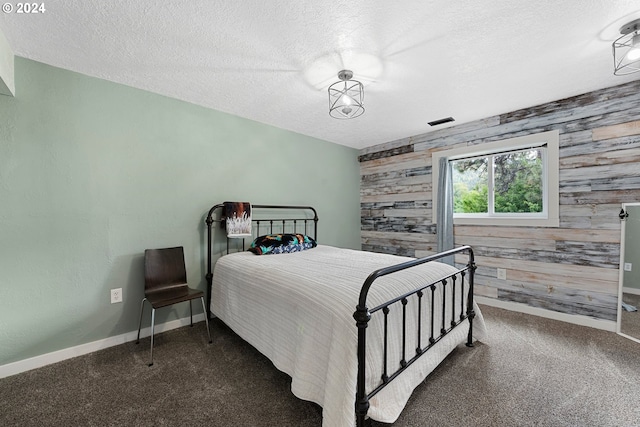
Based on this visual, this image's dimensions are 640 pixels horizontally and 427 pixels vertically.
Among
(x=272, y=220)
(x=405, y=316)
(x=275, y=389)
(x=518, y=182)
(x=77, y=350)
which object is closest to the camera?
(x=405, y=316)

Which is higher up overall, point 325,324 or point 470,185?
point 470,185

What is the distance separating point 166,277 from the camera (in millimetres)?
2438

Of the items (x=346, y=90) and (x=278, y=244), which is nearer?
(x=346, y=90)

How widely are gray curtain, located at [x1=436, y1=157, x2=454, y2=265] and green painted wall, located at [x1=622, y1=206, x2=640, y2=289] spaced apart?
4.88 feet

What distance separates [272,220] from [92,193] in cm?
177

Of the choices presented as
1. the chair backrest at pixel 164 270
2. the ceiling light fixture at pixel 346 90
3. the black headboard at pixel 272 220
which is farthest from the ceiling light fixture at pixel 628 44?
the chair backrest at pixel 164 270

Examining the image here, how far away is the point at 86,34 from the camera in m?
1.68

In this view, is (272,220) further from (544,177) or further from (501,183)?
(544,177)

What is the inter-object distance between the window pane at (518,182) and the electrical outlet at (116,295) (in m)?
4.12

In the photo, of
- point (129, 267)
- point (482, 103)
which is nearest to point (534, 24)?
point (482, 103)

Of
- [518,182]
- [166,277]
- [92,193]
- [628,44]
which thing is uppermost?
[628,44]

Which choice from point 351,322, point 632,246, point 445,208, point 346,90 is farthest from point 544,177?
point 351,322

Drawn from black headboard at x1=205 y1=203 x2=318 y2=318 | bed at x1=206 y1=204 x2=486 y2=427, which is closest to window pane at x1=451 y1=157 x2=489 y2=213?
bed at x1=206 y1=204 x2=486 y2=427

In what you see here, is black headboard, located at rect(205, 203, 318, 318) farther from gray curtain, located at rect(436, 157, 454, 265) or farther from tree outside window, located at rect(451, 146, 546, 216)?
tree outside window, located at rect(451, 146, 546, 216)
